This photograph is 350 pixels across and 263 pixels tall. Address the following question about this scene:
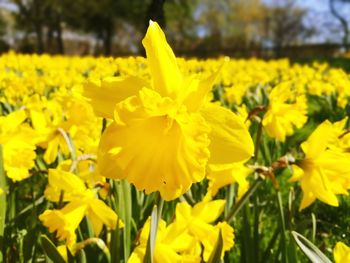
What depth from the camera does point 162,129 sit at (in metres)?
0.81

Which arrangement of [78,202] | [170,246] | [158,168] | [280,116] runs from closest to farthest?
1. [158,168]
2. [170,246]
3. [78,202]
4. [280,116]

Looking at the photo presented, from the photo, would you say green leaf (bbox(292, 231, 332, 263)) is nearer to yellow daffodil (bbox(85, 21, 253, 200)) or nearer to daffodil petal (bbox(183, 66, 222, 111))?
yellow daffodil (bbox(85, 21, 253, 200))

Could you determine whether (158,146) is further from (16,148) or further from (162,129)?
(16,148)

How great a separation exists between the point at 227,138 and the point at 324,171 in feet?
1.27

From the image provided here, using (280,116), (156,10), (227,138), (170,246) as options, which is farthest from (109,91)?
(156,10)

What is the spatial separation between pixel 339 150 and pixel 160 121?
532 millimetres

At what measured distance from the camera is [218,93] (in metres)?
4.87

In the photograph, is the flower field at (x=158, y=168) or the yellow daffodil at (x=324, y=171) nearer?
the flower field at (x=158, y=168)

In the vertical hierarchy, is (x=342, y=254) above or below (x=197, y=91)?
below

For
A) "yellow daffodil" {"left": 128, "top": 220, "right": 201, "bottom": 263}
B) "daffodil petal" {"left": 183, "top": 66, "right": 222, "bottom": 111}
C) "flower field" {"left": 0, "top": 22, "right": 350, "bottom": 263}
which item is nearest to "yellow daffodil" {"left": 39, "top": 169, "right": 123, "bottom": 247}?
"flower field" {"left": 0, "top": 22, "right": 350, "bottom": 263}

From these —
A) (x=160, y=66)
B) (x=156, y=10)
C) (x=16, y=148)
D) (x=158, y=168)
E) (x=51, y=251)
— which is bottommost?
(x=156, y=10)

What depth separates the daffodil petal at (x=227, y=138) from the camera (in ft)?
2.82

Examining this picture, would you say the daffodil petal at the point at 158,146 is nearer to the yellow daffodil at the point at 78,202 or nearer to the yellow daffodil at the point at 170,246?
the yellow daffodil at the point at 170,246

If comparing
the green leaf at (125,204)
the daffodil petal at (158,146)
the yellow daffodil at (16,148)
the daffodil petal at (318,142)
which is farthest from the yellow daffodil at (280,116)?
the daffodil petal at (158,146)
